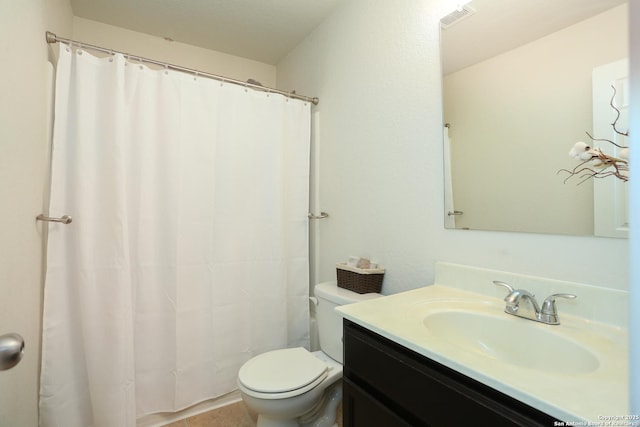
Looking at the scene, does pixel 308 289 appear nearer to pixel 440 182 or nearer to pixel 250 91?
pixel 440 182

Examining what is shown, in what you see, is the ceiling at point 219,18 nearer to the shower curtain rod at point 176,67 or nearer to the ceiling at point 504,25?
the shower curtain rod at point 176,67

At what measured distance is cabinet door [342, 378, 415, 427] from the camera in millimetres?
781

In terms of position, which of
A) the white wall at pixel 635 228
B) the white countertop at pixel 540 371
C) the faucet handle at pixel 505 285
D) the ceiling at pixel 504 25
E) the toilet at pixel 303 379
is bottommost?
the toilet at pixel 303 379

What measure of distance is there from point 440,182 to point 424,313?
594 millimetres

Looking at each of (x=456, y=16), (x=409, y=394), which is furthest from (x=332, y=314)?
(x=456, y=16)

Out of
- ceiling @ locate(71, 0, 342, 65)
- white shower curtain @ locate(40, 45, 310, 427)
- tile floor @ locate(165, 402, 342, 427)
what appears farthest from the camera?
ceiling @ locate(71, 0, 342, 65)

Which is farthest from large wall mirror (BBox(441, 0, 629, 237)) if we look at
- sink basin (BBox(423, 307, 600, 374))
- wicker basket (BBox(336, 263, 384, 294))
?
wicker basket (BBox(336, 263, 384, 294))

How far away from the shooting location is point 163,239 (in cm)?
161

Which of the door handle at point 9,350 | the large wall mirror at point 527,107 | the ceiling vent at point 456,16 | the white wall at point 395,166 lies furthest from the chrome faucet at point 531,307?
the door handle at point 9,350

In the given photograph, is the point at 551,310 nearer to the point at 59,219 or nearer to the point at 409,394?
the point at 409,394

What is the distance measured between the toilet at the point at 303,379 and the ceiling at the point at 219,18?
5.70ft

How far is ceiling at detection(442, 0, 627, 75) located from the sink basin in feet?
3.14

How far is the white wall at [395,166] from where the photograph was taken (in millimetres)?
993

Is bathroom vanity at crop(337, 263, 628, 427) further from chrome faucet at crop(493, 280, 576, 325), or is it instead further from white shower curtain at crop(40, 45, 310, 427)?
white shower curtain at crop(40, 45, 310, 427)
